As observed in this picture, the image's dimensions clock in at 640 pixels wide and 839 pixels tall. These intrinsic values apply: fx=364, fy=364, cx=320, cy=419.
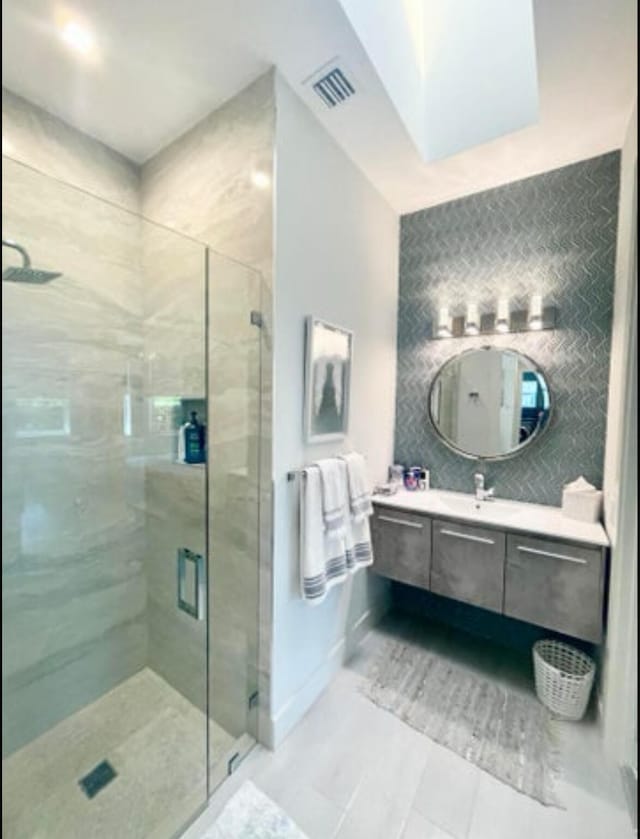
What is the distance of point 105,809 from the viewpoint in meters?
1.37

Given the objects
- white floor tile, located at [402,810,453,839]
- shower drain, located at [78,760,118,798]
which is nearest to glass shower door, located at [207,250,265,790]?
shower drain, located at [78,760,118,798]

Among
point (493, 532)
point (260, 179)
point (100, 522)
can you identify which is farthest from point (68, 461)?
point (493, 532)

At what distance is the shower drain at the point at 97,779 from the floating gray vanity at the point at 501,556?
1537 millimetres

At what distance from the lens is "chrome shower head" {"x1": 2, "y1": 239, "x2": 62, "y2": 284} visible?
1.51 meters

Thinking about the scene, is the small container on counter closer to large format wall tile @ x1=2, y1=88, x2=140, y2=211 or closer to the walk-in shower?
the walk-in shower

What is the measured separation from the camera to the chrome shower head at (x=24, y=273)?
151cm

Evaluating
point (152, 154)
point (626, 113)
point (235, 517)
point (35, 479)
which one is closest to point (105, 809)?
point (235, 517)

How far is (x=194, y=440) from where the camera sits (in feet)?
6.20

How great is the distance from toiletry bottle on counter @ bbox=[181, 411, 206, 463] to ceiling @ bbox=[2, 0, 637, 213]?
1.46m

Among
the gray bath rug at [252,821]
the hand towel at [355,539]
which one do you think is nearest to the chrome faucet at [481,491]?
the hand towel at [355,539]

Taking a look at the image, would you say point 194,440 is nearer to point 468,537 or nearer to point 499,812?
point 468,537

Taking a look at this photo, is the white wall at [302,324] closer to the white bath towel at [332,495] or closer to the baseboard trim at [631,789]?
the white bath towel at [332,495]

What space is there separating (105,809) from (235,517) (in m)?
1.14

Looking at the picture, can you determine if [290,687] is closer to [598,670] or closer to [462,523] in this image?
[462,523]
